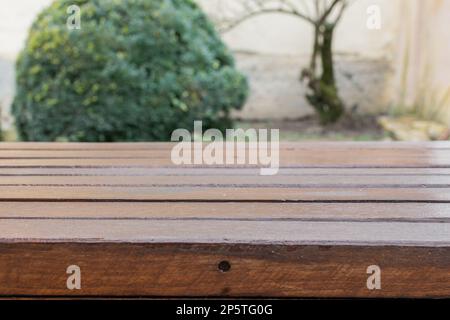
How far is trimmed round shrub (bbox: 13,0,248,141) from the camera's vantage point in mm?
4055

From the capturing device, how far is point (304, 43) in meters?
6.29

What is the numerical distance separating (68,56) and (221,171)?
273 cm

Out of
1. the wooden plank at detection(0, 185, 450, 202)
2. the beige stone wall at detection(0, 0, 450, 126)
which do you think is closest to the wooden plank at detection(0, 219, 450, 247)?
the wooden plank at detection(0, 185, 450, 202)

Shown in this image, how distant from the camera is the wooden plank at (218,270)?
0.98 meters

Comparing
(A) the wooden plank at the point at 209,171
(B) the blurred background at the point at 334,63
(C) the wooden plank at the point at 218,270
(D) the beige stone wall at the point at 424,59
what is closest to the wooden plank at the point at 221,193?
(A) the wooden plank at the point at 209,171

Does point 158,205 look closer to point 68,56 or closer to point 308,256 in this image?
point 308,256

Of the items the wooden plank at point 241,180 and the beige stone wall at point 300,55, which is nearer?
the wooden plank at point 241,180

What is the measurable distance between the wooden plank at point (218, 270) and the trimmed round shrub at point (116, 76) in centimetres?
308

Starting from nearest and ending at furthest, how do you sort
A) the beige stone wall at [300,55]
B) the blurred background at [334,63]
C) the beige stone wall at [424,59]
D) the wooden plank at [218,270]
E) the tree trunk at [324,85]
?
1. the wooden plank at [218,270]
2. the beige stone wall at [424,59]
3. the blurred background at [334,63]
4. the tree trunk at [324,85]
5. the beige stone wall at [300,55]

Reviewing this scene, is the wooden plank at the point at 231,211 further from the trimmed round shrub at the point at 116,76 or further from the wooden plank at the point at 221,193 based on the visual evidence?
the trimmed round shrub at the point at 116,76

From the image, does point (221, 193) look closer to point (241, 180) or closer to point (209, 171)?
point (241, 180)

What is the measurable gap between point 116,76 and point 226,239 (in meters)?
3.18
